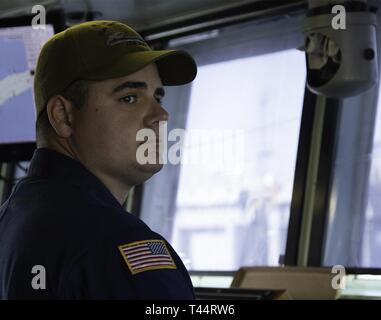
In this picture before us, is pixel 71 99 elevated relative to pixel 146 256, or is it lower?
elevated

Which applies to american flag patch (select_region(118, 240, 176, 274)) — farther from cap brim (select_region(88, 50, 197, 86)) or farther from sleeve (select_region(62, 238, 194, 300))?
cap brim (select_region(88, 50, 197, 86))

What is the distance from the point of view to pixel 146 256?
1.09 metres

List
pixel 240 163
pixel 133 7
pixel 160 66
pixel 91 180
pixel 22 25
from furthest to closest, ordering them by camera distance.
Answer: pixel 240 163 → pixel 133 7 → pixel 22 25 → pixel 160 66 → pixel 91 180

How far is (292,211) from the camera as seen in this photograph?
13.1ft

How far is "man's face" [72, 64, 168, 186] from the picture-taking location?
1.30 m

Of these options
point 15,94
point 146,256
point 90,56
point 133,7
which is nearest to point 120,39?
point 90,56

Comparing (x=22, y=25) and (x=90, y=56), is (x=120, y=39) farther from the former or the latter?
(x=22, y=25)

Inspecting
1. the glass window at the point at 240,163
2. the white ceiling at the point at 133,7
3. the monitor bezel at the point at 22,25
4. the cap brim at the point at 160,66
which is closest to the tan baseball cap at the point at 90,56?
the cap brim at the point at 160,66

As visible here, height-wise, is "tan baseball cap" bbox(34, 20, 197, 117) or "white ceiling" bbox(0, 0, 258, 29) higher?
"white ceiling" bbox(0, 0, 258, 29)

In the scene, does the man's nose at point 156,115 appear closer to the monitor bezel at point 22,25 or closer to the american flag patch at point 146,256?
the american flag patch at point 146,256

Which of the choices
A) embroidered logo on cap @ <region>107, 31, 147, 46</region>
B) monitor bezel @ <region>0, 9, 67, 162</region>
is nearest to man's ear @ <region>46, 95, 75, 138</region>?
embroidered logo on cap @ <region>107, 31, 147, 46</region>

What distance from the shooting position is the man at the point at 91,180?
1081 mm

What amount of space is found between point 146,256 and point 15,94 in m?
2.39

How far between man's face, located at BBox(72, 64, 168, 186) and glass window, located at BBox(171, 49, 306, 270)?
2.76 meters
